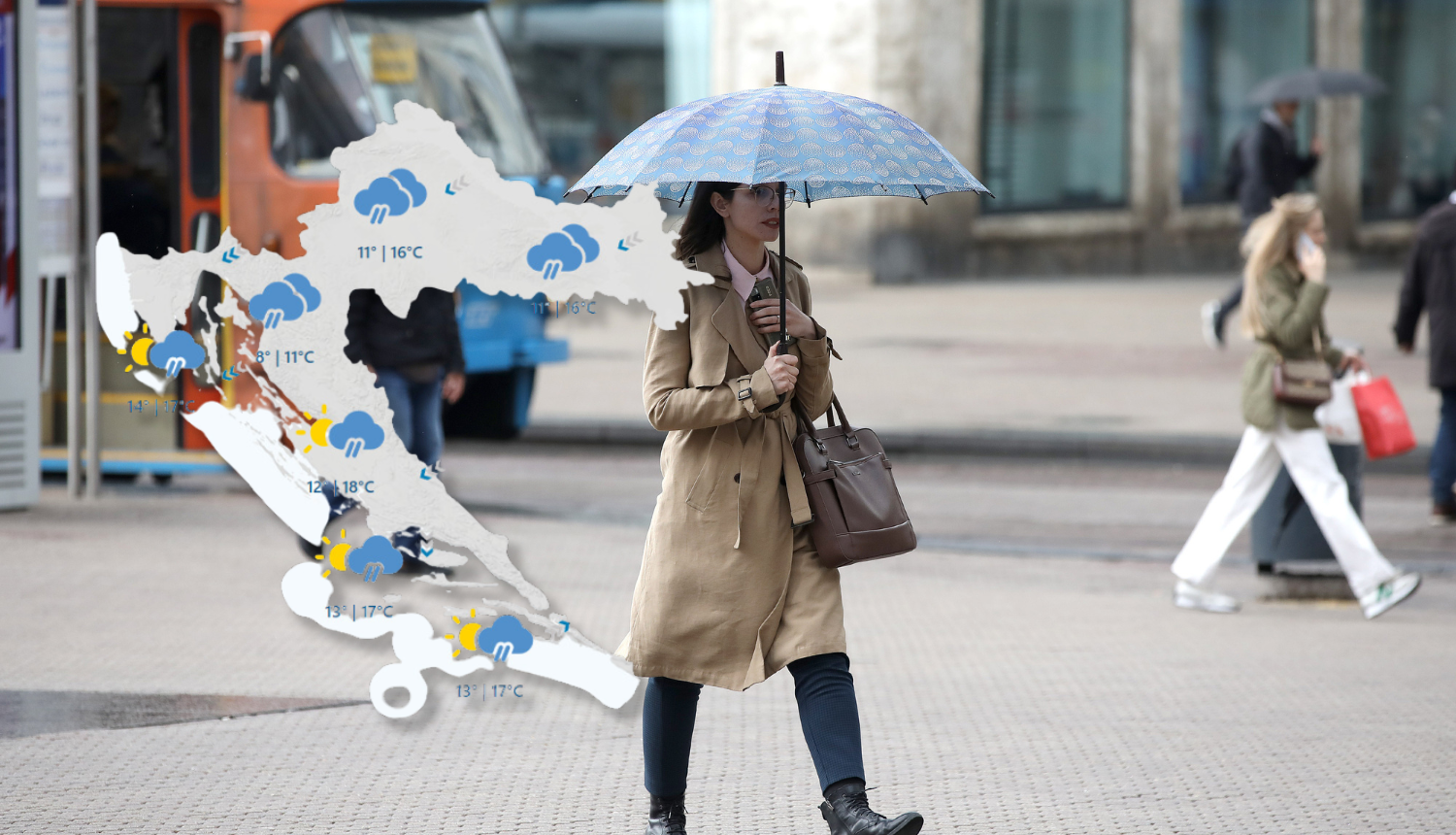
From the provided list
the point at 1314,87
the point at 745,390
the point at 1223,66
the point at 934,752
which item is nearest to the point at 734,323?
the point at 745,390

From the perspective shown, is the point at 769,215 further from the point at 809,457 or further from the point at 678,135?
the point at 809,457

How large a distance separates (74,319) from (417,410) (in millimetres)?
2167

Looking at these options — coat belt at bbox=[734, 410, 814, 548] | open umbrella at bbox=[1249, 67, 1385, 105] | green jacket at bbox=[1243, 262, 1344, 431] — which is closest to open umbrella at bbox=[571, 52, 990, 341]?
coat belt at bbox=[734, 410, 814, 548]

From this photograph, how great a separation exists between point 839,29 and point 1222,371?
9329 millimetres

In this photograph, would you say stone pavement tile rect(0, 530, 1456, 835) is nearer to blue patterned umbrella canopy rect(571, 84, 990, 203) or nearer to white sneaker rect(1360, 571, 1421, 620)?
white sneaker rect(1360, 571, 1421, 620)

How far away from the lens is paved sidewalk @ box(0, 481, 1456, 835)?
182 inches

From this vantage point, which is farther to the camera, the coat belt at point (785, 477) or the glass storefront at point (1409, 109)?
the glass storefront at point (1409, 109)

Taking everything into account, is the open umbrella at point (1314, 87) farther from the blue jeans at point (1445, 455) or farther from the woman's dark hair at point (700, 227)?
the woman's dark hair at point (700, 227)

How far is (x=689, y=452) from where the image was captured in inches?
163

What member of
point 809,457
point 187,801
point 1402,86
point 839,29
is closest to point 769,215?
point 809,457

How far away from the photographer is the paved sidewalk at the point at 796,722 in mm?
4613

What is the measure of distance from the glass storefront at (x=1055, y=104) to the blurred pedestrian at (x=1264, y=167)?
7858mm

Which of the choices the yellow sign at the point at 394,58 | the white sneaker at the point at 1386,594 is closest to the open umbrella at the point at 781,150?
the white sneaker at the point at 1386,594

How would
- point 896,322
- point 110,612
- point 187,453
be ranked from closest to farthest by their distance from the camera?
point 110,612
point 187,453
point 896,322
